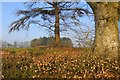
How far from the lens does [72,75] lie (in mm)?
7504

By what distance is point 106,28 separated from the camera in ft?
36.2

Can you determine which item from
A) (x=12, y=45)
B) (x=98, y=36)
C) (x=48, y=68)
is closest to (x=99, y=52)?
(x=98, y=36)

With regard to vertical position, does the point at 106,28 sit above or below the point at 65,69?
above

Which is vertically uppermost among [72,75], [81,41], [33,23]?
[33,23]

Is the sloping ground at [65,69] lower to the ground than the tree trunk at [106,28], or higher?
lower

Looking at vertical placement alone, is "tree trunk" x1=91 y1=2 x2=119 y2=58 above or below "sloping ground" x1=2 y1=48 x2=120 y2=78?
above

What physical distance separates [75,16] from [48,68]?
1586cm

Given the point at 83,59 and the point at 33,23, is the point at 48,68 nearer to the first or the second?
the point at 83,59

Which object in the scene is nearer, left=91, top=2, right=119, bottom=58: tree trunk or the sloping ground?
the sloping ground

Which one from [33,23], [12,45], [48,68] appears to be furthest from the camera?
[33,23]

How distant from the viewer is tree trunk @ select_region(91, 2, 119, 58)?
35.6 ft

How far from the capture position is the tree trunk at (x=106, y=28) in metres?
10.8

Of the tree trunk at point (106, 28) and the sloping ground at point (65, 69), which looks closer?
the sloping ground at point (65, 69)

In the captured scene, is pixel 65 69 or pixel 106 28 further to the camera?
pixel 106 28
